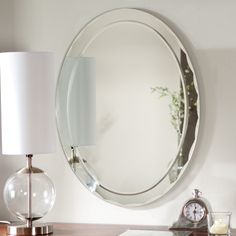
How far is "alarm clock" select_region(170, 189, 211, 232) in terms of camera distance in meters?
2.83

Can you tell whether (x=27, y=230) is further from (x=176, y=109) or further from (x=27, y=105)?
(x=176, y=109)

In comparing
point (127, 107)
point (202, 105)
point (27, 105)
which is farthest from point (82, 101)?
point (202, 105)

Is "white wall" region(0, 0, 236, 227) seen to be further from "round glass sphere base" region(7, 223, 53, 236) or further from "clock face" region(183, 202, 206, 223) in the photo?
"round glass sphere base" region(7, 223, 53, 236)

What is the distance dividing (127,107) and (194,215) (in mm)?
585

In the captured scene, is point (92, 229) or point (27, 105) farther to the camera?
point (92, 229)

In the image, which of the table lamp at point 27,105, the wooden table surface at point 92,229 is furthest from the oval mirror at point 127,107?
the table lamp at point 27,105

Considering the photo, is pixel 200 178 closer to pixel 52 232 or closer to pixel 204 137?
pixel 204 137

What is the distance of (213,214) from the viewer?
2.67 meters

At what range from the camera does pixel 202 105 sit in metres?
2.98

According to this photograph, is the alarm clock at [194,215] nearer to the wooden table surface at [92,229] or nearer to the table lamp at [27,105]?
the wooden table surface at [92,229]

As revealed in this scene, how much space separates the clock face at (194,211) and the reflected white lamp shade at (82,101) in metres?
0.57

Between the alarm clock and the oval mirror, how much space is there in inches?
7.0

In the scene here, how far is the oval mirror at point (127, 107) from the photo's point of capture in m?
3.01

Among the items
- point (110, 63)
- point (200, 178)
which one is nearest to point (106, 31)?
point (110, 63)
